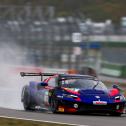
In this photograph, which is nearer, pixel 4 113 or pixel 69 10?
pixel 4 113

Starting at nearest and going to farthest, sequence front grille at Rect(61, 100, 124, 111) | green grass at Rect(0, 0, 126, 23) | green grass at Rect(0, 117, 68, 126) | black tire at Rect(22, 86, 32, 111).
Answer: green grass at Rect(0, 117, 68, 126)
front grille at Rect(61, 100, 124, 111)
black tire at Rect(22, 86, 32, 111)
green grass at Rect(0, 0, 126, 23)

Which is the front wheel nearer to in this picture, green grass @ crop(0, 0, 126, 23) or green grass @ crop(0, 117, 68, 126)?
green grass @ crop(0, 117, 68, 126)

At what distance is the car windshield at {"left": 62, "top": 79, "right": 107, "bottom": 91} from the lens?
14.6 meters

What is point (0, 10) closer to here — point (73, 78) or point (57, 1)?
point (57, 1)

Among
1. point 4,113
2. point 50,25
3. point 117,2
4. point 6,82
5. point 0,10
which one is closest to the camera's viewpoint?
point 4,113

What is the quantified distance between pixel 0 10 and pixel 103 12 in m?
33.3

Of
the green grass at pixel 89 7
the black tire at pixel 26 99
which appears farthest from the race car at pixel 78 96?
the green grass at pixel 89 7

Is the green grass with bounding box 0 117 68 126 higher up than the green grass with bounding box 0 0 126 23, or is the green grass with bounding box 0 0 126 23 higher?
the green grass with bounding box 0 0 126 23

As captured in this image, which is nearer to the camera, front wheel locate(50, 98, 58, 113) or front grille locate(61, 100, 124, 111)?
front grille locate(61, 100, 124, 111)

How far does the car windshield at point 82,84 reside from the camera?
14.6 metres

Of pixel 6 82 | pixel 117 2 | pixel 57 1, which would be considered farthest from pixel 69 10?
pixel 6 82

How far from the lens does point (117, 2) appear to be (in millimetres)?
92875

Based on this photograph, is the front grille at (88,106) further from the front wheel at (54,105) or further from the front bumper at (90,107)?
the front wheel at (54,105)

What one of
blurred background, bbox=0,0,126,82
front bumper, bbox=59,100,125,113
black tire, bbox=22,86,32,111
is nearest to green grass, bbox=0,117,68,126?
front bumper, bbox=59,100,125,113
